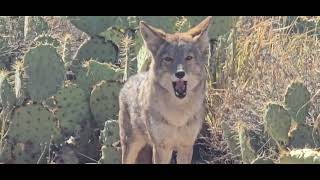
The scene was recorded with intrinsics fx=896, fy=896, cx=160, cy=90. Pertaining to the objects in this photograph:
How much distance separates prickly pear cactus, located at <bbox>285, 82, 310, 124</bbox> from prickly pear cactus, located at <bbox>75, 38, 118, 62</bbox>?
212 cm

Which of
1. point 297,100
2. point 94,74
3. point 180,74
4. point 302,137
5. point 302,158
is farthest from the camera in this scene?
point 94,74

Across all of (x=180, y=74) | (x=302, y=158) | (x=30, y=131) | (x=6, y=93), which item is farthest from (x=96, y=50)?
(x=302, y=158)

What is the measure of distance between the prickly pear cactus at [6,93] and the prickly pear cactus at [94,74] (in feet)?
2.21

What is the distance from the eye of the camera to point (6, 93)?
730 centimetres

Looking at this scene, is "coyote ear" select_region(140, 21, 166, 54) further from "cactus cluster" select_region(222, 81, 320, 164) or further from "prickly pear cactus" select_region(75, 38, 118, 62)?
"prickly pear cactus" select_region(75, 38, 118, 62)

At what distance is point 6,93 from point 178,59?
1.67 meters

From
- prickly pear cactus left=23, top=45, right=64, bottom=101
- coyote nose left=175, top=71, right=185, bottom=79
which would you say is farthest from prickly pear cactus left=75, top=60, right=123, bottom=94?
coyote nose left=175, top=71, right=185, bottom=79

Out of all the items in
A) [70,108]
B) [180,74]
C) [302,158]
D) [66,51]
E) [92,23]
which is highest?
[92,23]

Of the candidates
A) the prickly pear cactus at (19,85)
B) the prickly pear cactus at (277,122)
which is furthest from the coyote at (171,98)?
the prickly pear cactus at (19,85)

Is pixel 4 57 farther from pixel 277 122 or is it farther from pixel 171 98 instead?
pixel 277 122

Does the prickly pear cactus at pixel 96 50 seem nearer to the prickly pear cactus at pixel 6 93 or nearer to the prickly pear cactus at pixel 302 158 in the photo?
the prickly pear cactus at pixel 6 93

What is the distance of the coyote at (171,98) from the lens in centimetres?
643

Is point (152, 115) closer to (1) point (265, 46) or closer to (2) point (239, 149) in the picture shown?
(2) point (239, 149)

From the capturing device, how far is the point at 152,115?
257 inches
